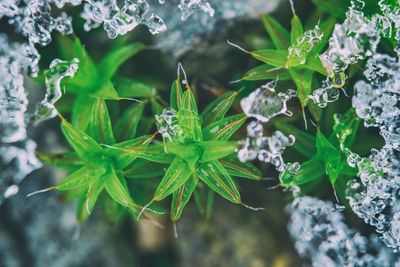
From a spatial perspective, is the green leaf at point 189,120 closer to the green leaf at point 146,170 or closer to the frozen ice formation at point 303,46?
the green leaf at point 146,170

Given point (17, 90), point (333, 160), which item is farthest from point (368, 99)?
point (17, 90)

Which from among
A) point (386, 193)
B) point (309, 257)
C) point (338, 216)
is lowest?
point (309, 257)

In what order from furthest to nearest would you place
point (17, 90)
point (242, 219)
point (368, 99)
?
1. point (242, 219)
2. point (17, 90)
3. point (368, 99)

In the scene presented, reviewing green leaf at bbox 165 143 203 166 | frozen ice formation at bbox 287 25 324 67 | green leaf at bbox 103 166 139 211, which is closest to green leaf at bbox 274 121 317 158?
frozen ice formation at bbox 287 25 324 67

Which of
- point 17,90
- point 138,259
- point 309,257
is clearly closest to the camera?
point 17,90

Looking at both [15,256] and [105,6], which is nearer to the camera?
[105,6]

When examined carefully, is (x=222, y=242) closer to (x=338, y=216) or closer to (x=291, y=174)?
(x=338, y=216)
